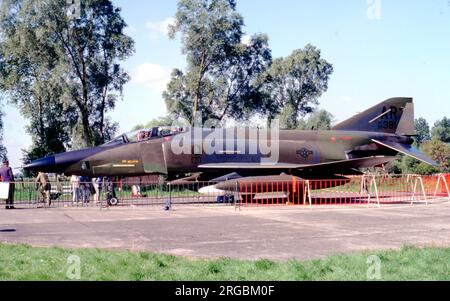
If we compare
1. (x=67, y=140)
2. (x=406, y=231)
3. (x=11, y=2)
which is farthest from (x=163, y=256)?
(x=67, y=140)

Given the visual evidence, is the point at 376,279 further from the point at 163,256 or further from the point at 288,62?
the point at 288,62

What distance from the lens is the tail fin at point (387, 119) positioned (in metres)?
22.7

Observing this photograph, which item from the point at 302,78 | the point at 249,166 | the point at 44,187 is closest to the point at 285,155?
the point at 249,166

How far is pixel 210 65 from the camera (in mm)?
42688

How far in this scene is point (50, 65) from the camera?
115 ft

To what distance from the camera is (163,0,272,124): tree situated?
4131 centimetres

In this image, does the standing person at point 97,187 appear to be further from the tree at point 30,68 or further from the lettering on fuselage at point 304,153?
the tree at point 30,68

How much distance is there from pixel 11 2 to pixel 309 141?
88.3ft

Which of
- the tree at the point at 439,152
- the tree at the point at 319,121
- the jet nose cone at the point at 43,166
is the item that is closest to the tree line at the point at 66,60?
the jet nose cone at the point at 43,166

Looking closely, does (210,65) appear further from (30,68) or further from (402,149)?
(402,149)

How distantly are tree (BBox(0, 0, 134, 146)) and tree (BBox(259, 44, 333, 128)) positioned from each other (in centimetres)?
2437

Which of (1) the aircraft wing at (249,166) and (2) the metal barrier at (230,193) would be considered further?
(1) the aircraft wing at (249,166)

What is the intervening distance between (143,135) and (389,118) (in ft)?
39.9

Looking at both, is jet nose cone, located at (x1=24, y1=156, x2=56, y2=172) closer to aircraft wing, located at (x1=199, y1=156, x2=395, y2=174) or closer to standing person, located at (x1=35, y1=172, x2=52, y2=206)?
standing person, located at (x1=35, y1=172, x2=52, y2=206)
